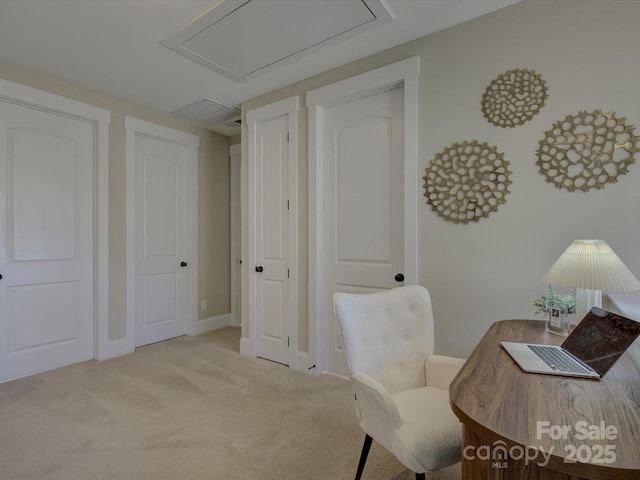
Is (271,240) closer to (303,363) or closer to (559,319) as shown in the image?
(303,363)

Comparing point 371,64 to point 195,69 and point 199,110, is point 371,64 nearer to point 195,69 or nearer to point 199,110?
point 195,69

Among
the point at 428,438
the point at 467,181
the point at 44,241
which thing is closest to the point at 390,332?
the point at 428,438

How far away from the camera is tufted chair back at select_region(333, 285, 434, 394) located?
150 centimetres

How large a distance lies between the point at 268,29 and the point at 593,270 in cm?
220

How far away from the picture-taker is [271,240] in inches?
124

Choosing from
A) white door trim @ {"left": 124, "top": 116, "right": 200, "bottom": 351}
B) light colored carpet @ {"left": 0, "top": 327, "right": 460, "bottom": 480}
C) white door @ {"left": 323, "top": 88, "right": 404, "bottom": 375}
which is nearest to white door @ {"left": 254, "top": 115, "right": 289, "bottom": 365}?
light colored carpet @ {"left": 0, "top": 327, "right": 460, "bottom": 480}

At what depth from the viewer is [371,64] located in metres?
2.52

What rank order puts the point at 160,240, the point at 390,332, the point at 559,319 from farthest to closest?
the point at 160,240 → the point at 390,332 → the point at 559,319

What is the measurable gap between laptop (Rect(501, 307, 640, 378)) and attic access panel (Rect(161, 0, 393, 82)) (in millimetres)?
1902

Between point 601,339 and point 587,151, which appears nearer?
point 601,339

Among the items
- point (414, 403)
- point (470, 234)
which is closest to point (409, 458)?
point (414, 403)

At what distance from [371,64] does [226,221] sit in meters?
2.78

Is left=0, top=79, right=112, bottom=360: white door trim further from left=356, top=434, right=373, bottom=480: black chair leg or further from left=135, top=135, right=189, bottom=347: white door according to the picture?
left=356, top=434, right=373, bottom=480: black chair leg

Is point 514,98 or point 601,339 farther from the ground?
point 514,98
